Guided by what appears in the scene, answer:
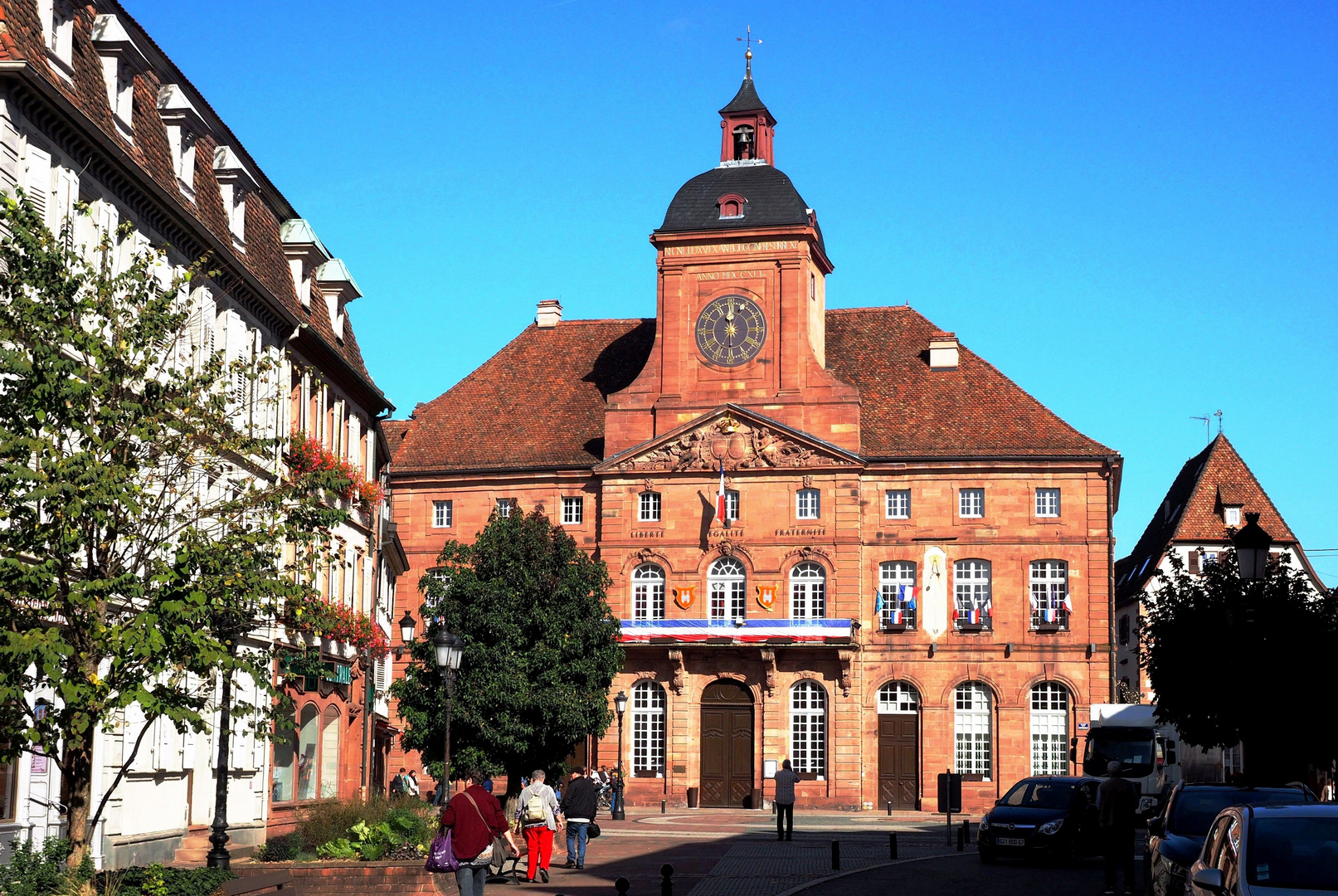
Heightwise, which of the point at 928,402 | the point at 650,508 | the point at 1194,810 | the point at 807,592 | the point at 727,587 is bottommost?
the point at 1194,810

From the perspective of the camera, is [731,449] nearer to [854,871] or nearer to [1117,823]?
[854,871]

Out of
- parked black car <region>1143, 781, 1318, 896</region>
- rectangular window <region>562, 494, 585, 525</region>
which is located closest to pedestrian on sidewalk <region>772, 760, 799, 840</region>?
parked black car <region>1143, 781, 1318, 896</region>

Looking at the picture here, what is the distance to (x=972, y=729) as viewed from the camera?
5828 centimetres

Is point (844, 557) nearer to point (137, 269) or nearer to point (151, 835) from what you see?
point (151, 835)

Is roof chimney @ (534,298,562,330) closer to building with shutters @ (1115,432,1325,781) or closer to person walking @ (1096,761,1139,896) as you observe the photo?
building with shutters @ (1115,432,1325,781)

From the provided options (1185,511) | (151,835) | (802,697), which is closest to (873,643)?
(802,697)

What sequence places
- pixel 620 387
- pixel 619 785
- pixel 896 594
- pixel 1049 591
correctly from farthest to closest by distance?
pixel 620 387
pixel 896 594
pixel 1049 591
pixel 619 785

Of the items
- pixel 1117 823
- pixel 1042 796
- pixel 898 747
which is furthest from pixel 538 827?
pixel 898 747

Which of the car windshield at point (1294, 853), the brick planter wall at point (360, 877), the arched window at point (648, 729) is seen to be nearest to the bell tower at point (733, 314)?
the arched window at point (648, 729)

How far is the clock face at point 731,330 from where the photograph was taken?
60844 millimetres

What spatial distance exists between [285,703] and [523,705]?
2303 centimetres

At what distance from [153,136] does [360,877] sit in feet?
39.5

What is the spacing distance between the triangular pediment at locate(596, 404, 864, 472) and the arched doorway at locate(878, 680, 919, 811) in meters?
8.11

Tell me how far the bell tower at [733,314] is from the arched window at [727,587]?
5213mm
